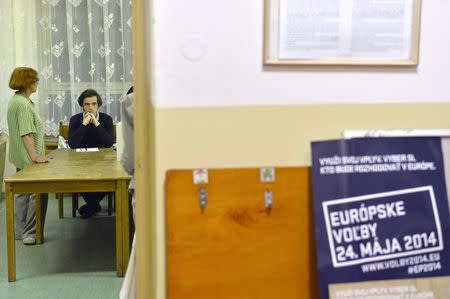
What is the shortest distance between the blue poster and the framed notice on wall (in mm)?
268

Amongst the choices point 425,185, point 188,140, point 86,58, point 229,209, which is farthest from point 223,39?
point 86,58

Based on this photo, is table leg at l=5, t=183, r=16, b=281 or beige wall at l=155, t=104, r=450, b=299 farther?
table leg at l=5, t=183, r=16, b=281

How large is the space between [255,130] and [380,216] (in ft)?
1.53

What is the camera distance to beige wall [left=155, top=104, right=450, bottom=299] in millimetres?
1789

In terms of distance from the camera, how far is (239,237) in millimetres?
1797

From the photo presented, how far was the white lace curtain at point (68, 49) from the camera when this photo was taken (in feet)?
19.0

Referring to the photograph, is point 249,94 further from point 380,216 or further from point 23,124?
point 23,124

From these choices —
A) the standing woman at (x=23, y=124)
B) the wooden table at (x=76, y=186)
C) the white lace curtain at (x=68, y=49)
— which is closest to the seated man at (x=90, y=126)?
the white lace curtain at (x=68, y=49)

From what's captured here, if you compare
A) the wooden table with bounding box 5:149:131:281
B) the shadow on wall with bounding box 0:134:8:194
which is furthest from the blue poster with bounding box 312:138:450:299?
the shadow on wall with bounding box 0:134:8:194

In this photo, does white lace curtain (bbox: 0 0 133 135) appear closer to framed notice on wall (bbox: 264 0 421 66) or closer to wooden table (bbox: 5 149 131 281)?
wooden table (bbox: 5 149 131 281)

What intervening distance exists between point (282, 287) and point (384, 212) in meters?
0.39

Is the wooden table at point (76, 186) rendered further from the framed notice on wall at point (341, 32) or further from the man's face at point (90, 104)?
the framed notice on wall at point (341, 32)

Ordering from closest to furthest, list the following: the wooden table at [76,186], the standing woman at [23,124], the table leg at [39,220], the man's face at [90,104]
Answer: the wooden table at [76,186] < the standing woman at [23,124] < the table leg at [39,220] < the man's face at [90,104]

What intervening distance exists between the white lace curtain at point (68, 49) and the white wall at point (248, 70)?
14.0 feet
